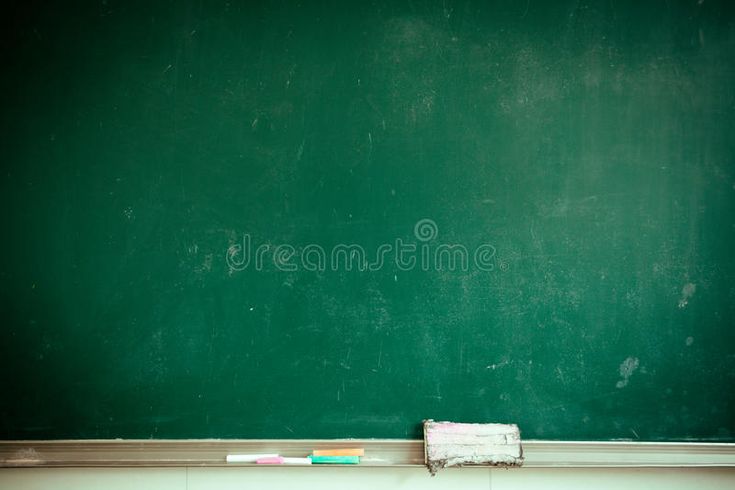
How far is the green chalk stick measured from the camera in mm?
2262

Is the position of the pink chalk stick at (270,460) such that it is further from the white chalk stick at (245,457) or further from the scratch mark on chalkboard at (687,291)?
the scratch mark on chalkboard at (687,291)

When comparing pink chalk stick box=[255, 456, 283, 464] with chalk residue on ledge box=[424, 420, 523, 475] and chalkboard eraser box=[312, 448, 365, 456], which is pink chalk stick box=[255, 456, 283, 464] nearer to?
chalkboard eraser box=[312, 448, 365, 456]

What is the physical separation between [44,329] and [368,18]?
5.47 feet

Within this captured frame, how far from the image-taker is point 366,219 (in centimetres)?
230

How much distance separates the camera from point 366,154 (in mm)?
2305

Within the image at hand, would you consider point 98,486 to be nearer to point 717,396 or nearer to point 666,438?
point 666,438

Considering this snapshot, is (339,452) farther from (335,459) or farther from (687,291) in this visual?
(687,291)

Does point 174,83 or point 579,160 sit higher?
point 174,83

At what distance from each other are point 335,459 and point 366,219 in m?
0.89

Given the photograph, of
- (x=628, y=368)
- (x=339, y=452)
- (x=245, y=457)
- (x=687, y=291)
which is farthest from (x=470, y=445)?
(x=687, y=291)

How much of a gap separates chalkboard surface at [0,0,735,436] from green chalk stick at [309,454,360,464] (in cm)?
8

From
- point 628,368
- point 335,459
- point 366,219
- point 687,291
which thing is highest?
point 366,219

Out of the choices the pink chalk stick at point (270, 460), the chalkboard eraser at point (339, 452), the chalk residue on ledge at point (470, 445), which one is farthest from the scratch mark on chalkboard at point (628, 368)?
the pink chalk stick at point (270, 460)

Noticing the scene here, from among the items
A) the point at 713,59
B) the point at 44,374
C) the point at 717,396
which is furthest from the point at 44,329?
the point at 713,59
